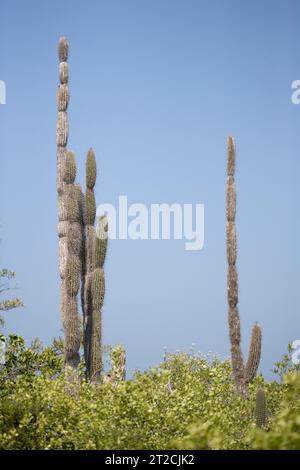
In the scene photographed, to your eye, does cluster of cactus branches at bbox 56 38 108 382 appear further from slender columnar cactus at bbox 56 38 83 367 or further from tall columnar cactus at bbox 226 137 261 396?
tall columnar cactus at bbox 226 137 261 396

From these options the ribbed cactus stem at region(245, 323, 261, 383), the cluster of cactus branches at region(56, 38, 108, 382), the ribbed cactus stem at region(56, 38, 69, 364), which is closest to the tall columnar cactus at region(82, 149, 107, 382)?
the cluster of cactus branches at region(56, 38, 108, 382)

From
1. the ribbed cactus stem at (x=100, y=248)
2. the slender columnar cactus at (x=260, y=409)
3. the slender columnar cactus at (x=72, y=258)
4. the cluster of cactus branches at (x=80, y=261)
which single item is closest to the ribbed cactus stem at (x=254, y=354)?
the cluster of cactus branches at (x=80, y=261)

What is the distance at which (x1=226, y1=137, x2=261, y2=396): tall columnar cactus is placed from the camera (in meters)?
21.9

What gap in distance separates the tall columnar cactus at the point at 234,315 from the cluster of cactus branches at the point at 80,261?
3.38 m

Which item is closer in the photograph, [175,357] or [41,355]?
[41,355]

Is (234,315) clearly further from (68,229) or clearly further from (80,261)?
(68,229)

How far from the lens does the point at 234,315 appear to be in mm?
22734

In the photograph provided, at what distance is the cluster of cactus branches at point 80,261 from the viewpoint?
72.5 ft

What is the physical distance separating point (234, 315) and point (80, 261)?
14.1 ft
